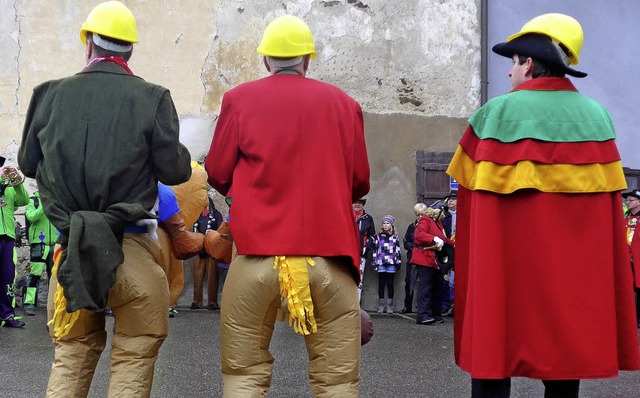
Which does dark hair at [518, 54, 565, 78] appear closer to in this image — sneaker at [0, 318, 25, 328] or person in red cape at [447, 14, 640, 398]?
person in red cape at [447, 14, 640, 398]

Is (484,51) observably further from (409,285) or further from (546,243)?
(546,243)

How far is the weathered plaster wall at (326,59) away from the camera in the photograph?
1360 centimetres

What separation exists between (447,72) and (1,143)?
6.96 meters

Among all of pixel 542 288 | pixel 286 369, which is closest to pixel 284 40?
pixel 542 288

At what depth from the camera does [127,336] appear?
4.11 meters

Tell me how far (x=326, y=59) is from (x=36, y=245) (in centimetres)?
524

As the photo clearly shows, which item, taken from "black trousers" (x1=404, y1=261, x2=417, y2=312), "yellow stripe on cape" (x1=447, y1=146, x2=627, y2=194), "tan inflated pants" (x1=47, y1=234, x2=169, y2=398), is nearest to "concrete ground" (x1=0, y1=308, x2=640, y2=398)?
"tan inflated pants" (x1=47, y1=234, x2=169, y2=398)

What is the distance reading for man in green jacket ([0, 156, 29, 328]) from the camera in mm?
9945

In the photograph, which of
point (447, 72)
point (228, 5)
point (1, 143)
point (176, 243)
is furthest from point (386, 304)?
point (176, 243)

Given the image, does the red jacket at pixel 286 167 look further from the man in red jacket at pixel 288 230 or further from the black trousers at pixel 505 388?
the black trousers at pixel 505 388

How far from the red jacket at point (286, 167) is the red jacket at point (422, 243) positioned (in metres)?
7.92

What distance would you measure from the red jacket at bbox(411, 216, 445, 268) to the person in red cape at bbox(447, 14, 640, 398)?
780cm

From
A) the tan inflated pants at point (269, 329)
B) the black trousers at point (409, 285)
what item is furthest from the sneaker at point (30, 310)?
the tan inflated pants at point (269, 329)

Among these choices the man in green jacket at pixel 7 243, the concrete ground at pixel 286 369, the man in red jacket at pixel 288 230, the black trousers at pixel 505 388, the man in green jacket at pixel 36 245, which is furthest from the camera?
the man in green jacket at pixel 36 245
